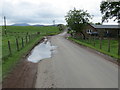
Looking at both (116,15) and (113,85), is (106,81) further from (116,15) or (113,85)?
(116,15)

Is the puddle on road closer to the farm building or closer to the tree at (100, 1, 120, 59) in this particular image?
the tree at (100, 1, 120, 59)

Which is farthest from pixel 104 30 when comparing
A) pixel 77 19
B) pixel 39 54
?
pixel 39 54

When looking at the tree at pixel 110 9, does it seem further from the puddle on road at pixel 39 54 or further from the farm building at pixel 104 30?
the puddle on road at pixel 39 54

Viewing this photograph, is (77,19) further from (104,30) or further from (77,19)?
(104,30)

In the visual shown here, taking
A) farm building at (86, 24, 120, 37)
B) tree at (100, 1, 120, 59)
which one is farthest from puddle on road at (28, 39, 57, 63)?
farm building at (86, 24, 120, 37)

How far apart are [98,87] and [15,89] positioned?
3002 millimetres

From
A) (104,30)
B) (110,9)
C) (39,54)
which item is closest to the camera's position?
(39,54)

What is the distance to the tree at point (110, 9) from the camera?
138 ft

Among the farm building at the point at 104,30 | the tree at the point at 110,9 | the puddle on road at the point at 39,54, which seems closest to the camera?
the puddle on road at the point at 39,54

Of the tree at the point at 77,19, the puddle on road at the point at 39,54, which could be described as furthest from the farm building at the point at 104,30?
the puddle on road at the point at 39,54

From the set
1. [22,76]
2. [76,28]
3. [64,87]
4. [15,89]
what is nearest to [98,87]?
[64,87]

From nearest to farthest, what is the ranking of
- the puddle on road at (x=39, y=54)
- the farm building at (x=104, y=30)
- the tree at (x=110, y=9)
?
1. the puddle on road at (x=39, y=54)
2. the tree at (x=110, y=9)
3. the farm building at (x=104, y=30)

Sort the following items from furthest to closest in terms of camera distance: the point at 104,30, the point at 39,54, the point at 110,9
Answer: the point at 104,30 < the point at 110,9 < the point at 39,54

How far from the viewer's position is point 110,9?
43.6 metres
